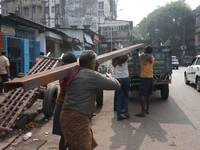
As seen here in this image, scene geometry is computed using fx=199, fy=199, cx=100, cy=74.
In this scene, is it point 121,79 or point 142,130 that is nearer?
point 142,130

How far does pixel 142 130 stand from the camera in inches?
168

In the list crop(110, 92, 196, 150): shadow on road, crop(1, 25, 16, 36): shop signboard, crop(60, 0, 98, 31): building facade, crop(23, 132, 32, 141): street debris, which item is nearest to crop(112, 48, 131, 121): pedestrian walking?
crop(110, 92, 196, 150): shadow on road

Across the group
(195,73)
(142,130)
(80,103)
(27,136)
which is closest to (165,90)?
(142,130)

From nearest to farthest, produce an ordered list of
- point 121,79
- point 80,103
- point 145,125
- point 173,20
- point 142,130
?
point 80,103 → point 142,130 → point 145,125 → point 121,79 → point 173,20

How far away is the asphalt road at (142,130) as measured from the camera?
11.6 feet

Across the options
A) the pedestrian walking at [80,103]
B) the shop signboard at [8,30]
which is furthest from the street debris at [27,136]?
the shop signboard at [8,30]

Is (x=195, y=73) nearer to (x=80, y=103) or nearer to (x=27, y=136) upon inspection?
(x=27, y=136)

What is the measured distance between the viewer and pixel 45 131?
4.32 m

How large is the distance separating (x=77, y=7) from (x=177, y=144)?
124 ft

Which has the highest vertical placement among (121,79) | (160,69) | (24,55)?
(24,55)

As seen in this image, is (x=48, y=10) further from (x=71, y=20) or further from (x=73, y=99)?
(x=73, y=99)

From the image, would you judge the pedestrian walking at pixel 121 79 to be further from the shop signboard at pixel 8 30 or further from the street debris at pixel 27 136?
the shop signboard at pixel 8 30

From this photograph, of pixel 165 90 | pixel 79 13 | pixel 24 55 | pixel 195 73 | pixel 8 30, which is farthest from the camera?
pixel 79 13

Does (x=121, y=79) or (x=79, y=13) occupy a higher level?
(x=79, y=13)
